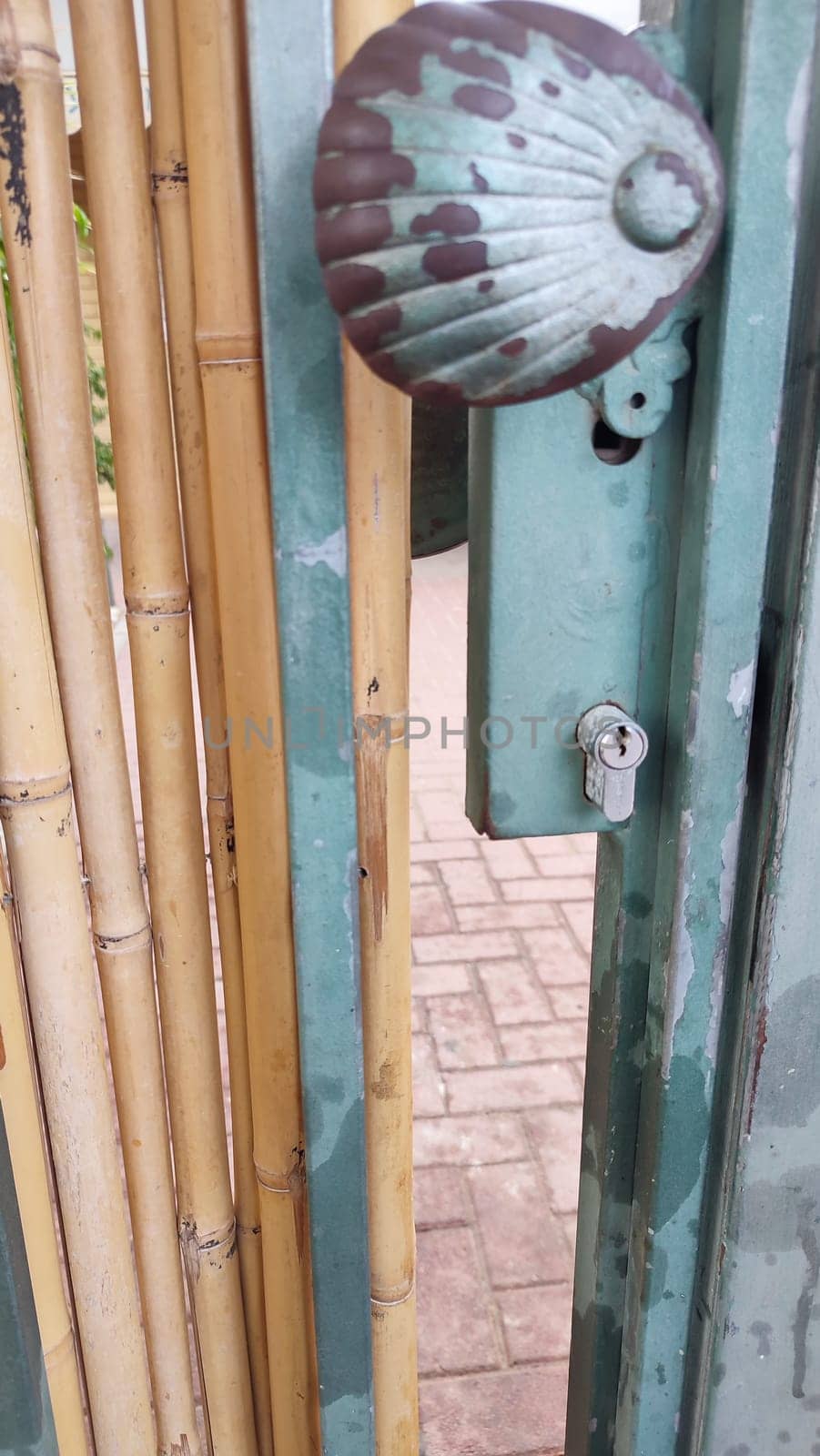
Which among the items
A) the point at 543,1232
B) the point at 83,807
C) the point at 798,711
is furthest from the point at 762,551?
the point at 543,1232

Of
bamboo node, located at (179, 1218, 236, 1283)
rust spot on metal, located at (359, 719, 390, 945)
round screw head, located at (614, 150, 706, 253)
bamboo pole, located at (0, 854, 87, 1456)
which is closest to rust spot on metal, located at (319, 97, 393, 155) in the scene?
round screw head, located at (614, 150, 706, 253)

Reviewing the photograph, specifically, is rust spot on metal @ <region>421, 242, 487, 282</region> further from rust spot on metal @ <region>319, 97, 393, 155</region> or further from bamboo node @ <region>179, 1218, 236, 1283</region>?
bamboo node @ <region>179, 1218, 236, 1283</region>

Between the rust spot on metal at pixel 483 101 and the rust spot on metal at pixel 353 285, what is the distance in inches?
2.9

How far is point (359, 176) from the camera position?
44cm

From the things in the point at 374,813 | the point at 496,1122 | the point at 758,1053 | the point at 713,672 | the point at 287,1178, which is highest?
the point at 713,672

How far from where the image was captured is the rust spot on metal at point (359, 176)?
0.44 meters

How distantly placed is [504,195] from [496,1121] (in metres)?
1.63

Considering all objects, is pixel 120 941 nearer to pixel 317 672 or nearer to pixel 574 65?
pixel 317 672

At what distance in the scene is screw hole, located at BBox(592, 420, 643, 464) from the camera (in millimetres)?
599

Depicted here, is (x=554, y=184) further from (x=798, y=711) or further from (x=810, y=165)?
(x=798, y=711)

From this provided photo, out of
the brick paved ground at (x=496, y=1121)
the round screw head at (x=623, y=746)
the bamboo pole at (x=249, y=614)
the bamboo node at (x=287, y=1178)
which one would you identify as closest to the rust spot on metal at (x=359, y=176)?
the bamboo pole at (x=249, y=614)

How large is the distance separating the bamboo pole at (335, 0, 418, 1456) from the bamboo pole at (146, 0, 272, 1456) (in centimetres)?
11

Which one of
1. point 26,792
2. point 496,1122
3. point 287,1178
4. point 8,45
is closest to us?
point 8,45

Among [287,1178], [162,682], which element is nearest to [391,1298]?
[287,1178]
